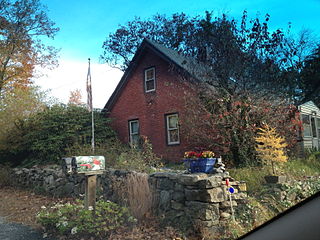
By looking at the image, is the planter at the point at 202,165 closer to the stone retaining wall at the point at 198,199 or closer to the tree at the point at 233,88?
the stone retaining wall at the point at 198,199

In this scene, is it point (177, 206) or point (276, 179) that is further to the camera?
point (177, 206)

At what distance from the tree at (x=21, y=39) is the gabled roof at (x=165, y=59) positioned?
210 inches

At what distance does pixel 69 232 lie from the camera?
4793mm

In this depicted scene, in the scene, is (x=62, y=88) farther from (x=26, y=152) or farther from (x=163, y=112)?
(x=163, y=112)

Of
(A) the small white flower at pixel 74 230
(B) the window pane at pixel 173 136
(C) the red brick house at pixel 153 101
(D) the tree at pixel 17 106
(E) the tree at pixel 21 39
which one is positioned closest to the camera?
(A) the small white flower at pixel 74 230

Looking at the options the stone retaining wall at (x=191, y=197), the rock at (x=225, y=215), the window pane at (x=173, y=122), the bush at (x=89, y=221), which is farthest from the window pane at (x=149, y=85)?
the rock at (x=225, y=215)

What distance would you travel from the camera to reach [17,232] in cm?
525

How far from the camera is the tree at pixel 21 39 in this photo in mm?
16609

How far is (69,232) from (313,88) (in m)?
4.72

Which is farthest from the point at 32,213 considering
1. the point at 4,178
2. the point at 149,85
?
the point at 149,85

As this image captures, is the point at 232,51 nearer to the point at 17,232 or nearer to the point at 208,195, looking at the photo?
the point at 208,195

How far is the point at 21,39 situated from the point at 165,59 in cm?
1040

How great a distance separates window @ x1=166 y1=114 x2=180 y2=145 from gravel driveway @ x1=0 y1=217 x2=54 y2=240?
7.66m

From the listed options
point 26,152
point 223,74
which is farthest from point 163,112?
point 26,152
